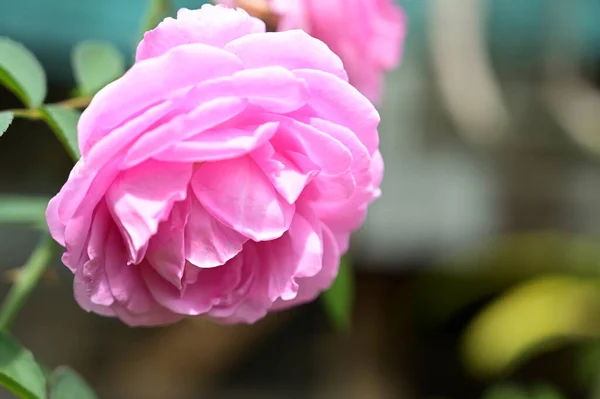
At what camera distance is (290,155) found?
0.24 meters

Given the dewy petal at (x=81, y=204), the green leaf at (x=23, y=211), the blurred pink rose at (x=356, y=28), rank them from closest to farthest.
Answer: the dewy petal at (x=81, y=204)
the blurred pink rose at (x=356, y=28)
the green leaf at (x=23, y=211)

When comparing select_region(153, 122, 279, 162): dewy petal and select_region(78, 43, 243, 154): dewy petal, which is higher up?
select_region(78, 43, 243, 154): dewy petal

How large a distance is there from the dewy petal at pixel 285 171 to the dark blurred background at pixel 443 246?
44.9 inches

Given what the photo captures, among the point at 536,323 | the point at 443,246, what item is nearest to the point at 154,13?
the point at 536,323

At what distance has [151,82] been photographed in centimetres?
22

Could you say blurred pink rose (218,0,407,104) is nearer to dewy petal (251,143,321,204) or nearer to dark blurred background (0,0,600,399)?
dewy petal (251,143,321,204)

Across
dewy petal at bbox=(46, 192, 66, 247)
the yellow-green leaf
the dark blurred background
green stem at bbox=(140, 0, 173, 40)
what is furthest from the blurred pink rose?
the yellow-green leaf

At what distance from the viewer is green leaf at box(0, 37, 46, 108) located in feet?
0.99

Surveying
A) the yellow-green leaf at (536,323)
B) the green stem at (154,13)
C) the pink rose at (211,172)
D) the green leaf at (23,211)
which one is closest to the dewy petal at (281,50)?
the pink rose at (211,172)

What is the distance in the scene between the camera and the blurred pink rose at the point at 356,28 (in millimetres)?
328

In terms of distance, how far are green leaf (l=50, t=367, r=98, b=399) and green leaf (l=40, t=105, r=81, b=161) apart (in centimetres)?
10

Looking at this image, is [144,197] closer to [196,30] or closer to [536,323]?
[196,30]

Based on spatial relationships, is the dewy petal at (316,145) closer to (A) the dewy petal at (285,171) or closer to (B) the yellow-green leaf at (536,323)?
(A) the dewy petal at (285,171)

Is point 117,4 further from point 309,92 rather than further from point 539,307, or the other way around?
point 309,92
